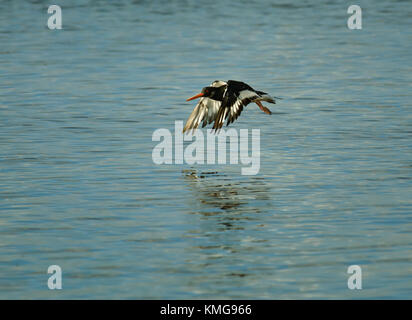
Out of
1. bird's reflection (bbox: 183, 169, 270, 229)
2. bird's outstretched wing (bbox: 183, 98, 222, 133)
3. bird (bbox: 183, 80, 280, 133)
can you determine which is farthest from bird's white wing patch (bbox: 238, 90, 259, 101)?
bird's reflection (bbox: 183, 169, 270, 229)

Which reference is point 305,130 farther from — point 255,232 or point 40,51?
point 40,51

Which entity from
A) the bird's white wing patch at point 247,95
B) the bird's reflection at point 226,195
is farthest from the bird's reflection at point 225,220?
the bird's white wing patch at point 247,95

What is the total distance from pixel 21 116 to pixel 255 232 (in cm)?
1026

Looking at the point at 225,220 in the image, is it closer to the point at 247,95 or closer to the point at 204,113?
the point at 247,95

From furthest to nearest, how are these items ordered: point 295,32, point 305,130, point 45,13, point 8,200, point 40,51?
1. point 45,13
2. point 295,32
3. point 40,51
4. point 305,130
5. point 8,200

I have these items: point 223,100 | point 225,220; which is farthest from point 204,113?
point 225,220

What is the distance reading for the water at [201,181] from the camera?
1016 cm

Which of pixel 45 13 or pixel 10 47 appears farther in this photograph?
pixel 45 13

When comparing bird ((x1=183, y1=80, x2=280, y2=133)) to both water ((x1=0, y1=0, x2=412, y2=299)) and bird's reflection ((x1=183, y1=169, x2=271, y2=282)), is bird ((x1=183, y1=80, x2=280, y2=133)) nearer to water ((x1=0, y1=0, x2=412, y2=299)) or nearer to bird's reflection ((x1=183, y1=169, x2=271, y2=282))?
water ((x1=0, y1=0, x2=412, y2=299))

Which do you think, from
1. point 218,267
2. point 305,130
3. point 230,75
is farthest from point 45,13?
point 218,267

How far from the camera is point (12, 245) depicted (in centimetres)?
1127

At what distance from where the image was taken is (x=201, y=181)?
47.6 ft

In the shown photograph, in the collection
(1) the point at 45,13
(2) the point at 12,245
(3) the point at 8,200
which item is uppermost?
(1) the point at 45,13

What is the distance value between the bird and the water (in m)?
0.98
